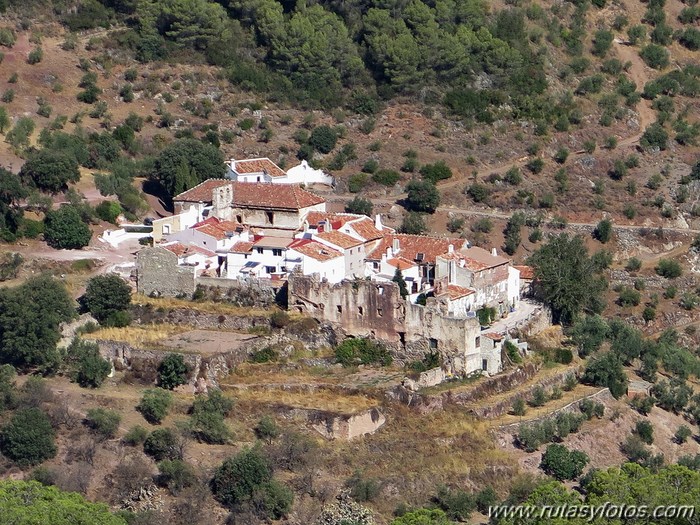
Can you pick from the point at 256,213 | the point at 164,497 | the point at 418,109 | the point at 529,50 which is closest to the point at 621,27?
the point at 529,50

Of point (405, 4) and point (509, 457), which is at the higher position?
point (405, 4)

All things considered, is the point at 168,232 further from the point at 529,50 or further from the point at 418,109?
the point at 529,50

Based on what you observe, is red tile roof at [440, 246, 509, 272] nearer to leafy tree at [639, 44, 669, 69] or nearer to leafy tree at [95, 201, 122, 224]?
leafy tree at [95, 201, 122, 224]

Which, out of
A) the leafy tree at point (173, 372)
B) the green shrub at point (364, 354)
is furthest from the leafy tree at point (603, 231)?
the leafy tree at point (173, 372)

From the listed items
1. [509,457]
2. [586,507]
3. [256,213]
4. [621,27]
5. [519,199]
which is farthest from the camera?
[621,27]

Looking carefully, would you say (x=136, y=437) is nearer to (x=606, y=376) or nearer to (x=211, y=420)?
(x=211, y=420)

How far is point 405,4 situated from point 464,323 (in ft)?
126

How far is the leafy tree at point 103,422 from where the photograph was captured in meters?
59.4

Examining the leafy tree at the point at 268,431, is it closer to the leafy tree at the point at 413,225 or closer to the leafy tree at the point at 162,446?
the leafy tree at the point at 162,446

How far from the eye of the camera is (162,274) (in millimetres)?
67875

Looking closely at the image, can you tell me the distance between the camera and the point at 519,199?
86.4 m

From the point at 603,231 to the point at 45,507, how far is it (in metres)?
39.0

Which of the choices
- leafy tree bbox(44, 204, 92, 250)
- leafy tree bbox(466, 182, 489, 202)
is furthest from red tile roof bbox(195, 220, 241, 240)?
leafy tree bbox(466, 182, 489, 202)

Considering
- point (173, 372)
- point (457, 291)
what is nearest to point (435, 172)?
point (457, 291)
